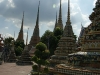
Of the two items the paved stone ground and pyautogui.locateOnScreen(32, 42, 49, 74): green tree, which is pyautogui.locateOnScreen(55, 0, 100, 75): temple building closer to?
pyautogui.locateOnScreen(32, 42, 49, 74): green tree

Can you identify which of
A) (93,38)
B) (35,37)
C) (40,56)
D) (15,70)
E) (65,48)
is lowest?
(15,70)

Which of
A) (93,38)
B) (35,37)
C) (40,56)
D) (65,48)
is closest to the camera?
(93,38)

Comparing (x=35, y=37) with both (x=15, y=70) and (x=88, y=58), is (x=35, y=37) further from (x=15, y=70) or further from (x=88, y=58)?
(x=88, y=58)

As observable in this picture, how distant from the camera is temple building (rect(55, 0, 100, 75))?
969cm

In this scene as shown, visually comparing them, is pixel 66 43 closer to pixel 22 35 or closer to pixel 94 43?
pixel 94 43

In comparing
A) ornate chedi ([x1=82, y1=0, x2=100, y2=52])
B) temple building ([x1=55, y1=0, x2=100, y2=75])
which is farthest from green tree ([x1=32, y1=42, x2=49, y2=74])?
ornate chedi ([x1=82, y1=0, x2=100, y2=52])

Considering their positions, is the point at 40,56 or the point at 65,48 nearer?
the point at 40,56

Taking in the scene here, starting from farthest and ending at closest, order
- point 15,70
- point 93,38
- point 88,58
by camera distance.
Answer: point 15,70, point 93,38, point 88,58

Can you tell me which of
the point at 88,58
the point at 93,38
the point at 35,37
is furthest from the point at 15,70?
the point at 35,37

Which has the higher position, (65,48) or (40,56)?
(65,48)

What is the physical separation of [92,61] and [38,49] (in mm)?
8644

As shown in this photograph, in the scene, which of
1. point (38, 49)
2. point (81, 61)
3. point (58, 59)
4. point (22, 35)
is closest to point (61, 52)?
point (58, 59)

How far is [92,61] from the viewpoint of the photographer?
1092cm

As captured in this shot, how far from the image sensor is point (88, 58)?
1104 centimetres
